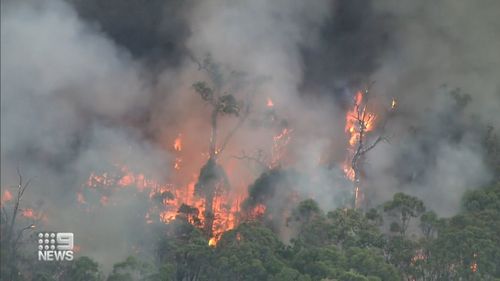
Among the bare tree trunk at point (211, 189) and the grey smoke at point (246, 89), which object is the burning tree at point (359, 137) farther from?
the bare tree trunk at point (211, 189)

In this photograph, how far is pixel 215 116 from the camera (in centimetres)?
5241

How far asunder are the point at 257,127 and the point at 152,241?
15088 millimetres

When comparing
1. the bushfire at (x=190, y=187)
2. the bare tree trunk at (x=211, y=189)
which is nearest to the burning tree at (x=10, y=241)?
the bushfire at (x=190, y=187)

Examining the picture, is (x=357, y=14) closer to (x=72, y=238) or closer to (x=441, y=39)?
(x=441, y=39)

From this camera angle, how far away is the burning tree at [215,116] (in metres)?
51.1

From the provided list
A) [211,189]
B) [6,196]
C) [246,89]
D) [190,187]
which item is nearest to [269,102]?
[246,89]

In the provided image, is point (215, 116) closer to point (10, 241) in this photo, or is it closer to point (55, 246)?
point (55, 246)

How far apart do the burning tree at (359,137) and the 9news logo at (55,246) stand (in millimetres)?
20177

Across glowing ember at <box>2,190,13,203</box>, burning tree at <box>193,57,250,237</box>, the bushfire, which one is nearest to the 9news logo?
glowing ember at <box>2,190,13,203</box>

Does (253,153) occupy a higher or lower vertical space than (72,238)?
higher

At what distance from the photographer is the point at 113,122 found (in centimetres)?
5216

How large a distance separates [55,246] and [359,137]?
25.0 metres

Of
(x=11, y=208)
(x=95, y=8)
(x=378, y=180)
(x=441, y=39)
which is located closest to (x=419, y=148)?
(x=378, y=180)

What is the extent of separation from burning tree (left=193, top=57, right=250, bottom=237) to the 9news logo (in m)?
11.8
